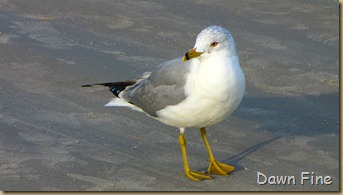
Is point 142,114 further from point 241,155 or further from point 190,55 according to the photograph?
point 190,55

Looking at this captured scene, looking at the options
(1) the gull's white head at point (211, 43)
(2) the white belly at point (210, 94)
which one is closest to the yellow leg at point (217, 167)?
(2) the white belly at point (210, 94)

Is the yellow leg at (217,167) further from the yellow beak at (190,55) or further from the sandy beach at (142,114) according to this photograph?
the yellow beak at (190,55)

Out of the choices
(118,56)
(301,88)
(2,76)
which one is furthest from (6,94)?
(301,88)

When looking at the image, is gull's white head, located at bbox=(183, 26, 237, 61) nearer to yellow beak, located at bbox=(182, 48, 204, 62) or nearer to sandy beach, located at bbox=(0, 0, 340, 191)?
yellow beak, located at bbox=(182, 48, 204, 62)

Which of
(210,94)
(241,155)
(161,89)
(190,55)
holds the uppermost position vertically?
(190,55)

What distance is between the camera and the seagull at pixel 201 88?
6.26m

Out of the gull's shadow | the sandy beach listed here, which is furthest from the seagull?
the sandy beach

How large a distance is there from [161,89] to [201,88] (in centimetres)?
57

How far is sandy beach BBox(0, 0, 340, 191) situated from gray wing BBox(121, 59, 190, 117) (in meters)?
0.42

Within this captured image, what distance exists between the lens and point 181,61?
662cm

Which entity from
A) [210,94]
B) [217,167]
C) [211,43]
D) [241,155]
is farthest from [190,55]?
[241,155]

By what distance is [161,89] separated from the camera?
6.79 meters

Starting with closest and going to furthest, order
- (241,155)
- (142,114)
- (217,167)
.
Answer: (217,167) < (241,155) < (142,114)

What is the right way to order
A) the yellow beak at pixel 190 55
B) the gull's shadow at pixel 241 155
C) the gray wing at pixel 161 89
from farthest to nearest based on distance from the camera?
the gull's shadow at pixel 241 155 → the gray wing at pixel 161 89 → the yellow beak at pixel 190 55
